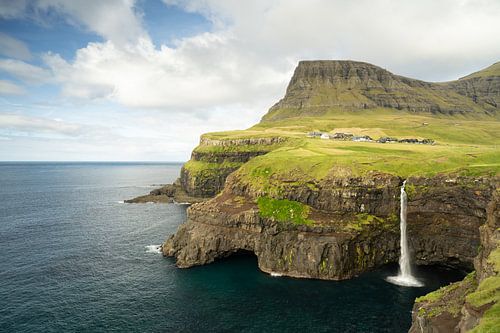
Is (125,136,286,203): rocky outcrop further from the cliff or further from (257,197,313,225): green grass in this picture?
(257,197,313,225): green grass

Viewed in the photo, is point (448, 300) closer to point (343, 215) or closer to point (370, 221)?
point (370, 221)

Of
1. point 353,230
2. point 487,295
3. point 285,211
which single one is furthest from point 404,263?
point 487,295

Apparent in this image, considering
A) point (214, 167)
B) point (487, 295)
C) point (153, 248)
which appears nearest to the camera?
point (487, 295)

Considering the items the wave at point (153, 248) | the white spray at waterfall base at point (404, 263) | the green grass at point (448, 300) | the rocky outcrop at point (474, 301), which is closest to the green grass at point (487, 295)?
the rocky outcrop at point (474, 301)

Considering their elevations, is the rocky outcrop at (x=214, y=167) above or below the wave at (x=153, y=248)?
above

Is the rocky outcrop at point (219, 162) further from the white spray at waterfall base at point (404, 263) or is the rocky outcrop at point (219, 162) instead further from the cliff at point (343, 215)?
the white spray at waterfall base at point (404, 263)

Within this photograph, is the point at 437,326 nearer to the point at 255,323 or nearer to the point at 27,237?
the point at 255,323
